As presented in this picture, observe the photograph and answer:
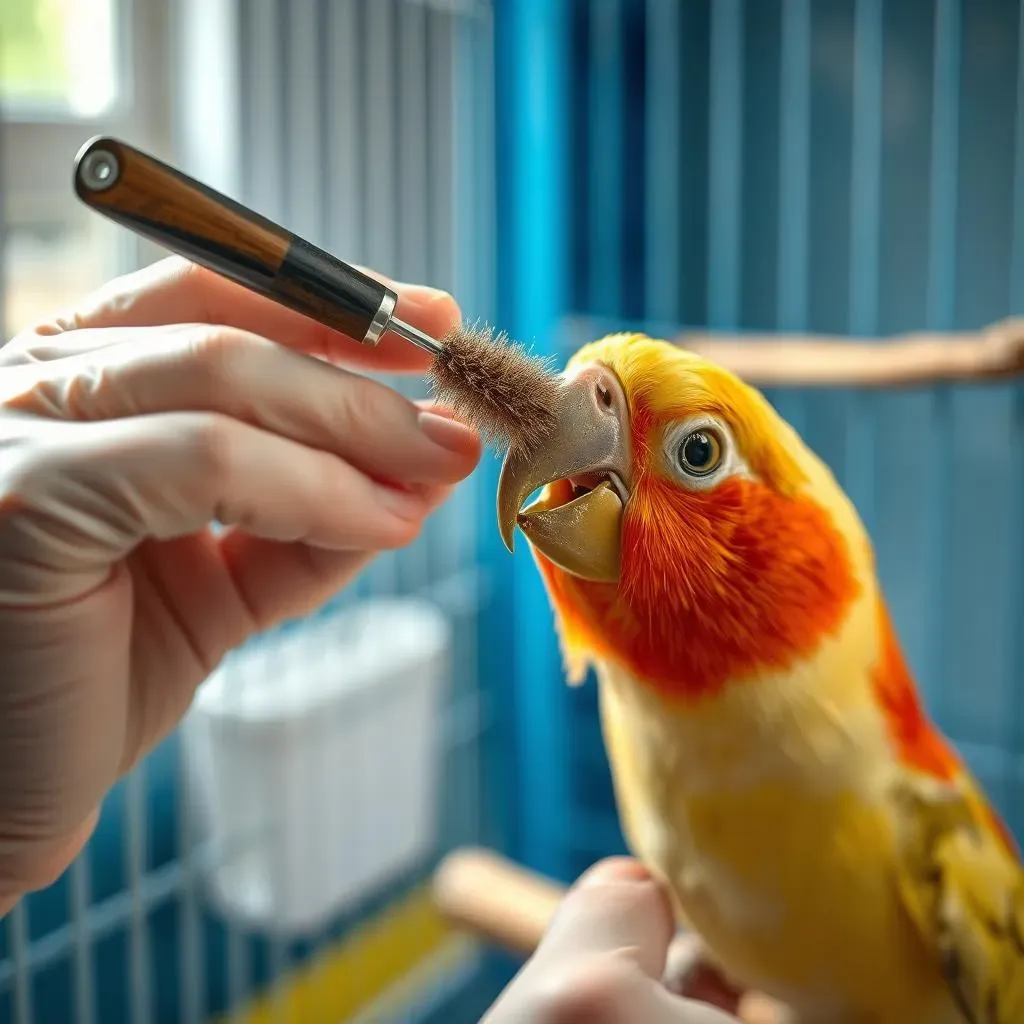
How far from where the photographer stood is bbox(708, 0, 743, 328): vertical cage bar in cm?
141

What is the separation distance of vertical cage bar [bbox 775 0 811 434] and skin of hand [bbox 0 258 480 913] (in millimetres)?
990

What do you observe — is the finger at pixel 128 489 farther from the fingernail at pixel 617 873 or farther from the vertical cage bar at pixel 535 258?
the vertical cage bar at pixel 535 258

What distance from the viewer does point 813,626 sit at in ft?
1.88

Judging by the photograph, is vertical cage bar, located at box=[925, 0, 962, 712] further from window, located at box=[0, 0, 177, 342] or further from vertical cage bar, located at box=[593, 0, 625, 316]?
window, located at box=[0, 0, 177, 342]

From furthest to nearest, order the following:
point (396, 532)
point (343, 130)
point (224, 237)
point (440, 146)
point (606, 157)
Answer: point (606, 157) → point (440, 146) → point (343, 130) → point (396, 532) → point (224, 237)

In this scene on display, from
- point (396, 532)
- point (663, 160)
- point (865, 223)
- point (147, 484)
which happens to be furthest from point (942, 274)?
point (147, 484)

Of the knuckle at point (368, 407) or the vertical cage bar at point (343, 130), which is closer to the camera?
the knuckle at point (368, 407)

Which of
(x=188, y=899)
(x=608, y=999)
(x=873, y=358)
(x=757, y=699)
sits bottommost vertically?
(x=188, y=899)

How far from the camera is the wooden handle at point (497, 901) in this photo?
959 mm

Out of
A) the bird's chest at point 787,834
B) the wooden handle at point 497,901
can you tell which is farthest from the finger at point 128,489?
the wooden handle at point 497,901

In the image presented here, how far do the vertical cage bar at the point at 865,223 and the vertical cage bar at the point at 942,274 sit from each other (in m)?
0.07

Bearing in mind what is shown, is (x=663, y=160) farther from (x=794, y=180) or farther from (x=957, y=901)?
(x=957, y=901)

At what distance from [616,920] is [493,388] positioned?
0.28m

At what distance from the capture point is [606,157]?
1461 millimetres
